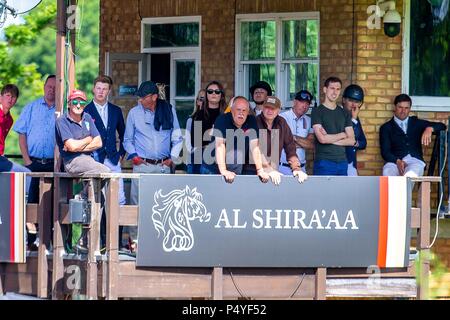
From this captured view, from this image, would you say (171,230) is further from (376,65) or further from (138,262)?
(376,65)

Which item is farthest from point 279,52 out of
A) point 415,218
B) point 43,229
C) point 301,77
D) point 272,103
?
point 43,229

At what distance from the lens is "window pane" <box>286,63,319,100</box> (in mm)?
18266

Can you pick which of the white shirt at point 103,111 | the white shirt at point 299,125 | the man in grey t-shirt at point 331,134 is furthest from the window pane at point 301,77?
the white shirt at point 103,111

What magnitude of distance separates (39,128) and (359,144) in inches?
153

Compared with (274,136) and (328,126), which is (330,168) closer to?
(328,126)

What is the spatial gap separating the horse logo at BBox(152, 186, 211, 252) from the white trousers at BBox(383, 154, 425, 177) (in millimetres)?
2915

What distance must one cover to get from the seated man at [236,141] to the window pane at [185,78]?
4.32 meters

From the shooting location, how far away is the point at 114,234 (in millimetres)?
15086

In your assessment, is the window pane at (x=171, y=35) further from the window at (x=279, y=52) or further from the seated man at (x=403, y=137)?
the seated man at (x=403, y=137)

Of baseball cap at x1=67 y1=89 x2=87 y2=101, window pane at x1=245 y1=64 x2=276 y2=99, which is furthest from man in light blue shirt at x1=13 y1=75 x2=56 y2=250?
window pane at x1=245 y1=64 x2=276 y2=99

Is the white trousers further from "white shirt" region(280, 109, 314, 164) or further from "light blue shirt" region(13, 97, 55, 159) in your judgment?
"light blue shirt" region(13, 97, 55, 159)

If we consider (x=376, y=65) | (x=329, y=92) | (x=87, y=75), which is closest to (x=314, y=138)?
(x=329, y=92)

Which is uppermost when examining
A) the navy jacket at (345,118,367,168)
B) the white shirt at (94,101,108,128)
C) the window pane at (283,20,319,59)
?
the window pane at (283,20,319,59)

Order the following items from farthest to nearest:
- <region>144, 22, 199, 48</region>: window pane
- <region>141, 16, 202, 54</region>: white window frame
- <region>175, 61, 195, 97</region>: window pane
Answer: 1. <region>175, 61, 195, 97</region>: window pane
2. <region>144, 22, 199, 48</region>: window pane
3. <region>141, 16, 202, 54</region>: white window frame
